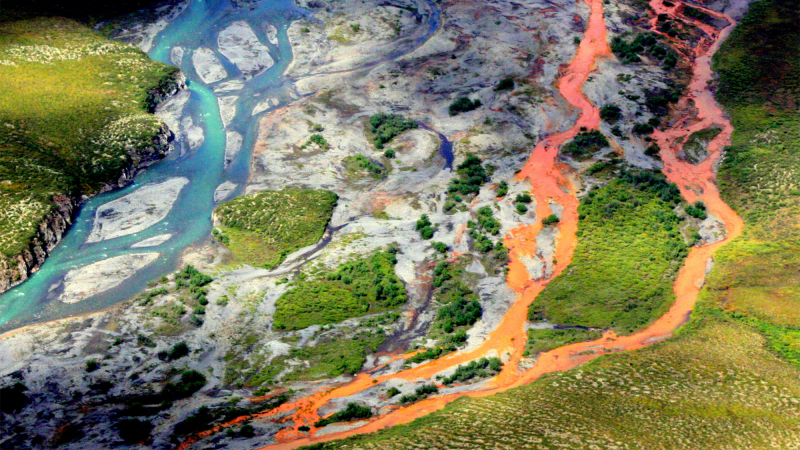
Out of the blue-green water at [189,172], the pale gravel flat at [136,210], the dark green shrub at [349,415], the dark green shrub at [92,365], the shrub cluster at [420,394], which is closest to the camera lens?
the dark green shrub at [349,415]

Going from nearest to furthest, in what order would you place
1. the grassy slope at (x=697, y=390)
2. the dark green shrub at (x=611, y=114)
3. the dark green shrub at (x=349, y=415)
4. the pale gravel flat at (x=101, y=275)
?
1. the grassy slope at (x=697, y=390)
2. the dark green shrub at (x=349, y=415)
3. the pale gravel flat at (x=101, y=275)
4. the dark green shrub at (x=611, y=114)

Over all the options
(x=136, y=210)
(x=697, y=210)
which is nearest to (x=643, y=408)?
(x=697, y=210)

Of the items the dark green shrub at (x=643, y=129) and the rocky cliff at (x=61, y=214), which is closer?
the rocky cliff at (x=61, y=214)

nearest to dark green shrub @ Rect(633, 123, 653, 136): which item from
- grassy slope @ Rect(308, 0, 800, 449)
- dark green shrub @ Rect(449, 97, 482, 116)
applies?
grassy slope @ Rect(308, 0, 800, 449)

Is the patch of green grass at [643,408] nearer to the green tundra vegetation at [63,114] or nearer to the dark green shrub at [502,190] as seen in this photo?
the dark green shrub at [502,190]

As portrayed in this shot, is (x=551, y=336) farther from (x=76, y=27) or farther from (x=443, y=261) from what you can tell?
(x=76, y=27)

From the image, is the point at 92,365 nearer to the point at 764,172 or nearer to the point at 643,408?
the point at 643,408

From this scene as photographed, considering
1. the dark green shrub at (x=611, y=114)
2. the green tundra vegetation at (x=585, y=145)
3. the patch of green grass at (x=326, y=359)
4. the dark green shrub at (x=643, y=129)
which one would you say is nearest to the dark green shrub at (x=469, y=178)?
the green tundra vegetation at (x=585, y=145)

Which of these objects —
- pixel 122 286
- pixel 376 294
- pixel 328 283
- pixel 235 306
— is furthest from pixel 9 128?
pixel 376 294
